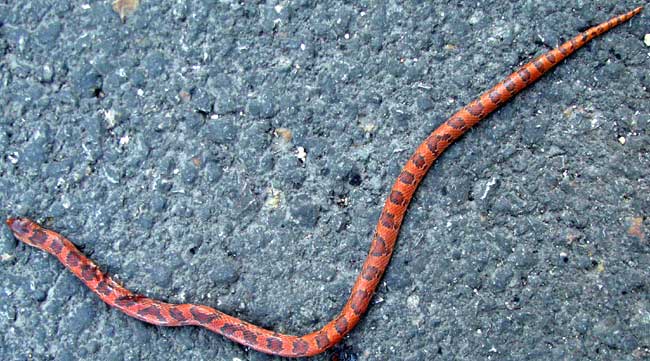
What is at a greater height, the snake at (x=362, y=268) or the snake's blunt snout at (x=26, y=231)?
the snake's blunt snout at (x=26, y=231)

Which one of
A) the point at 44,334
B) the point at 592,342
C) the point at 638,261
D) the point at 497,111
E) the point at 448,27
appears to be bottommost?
the point at 592,342

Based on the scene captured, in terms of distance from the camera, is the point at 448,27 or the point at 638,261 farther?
the point at 448,27

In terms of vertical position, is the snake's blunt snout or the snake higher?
the snake's blunt snout

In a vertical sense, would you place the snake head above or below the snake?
above

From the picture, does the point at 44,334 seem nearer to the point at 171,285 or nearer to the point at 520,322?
the point at 171,285

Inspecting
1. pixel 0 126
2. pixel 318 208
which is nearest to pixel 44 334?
pixel 0 126

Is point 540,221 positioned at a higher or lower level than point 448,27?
lower
